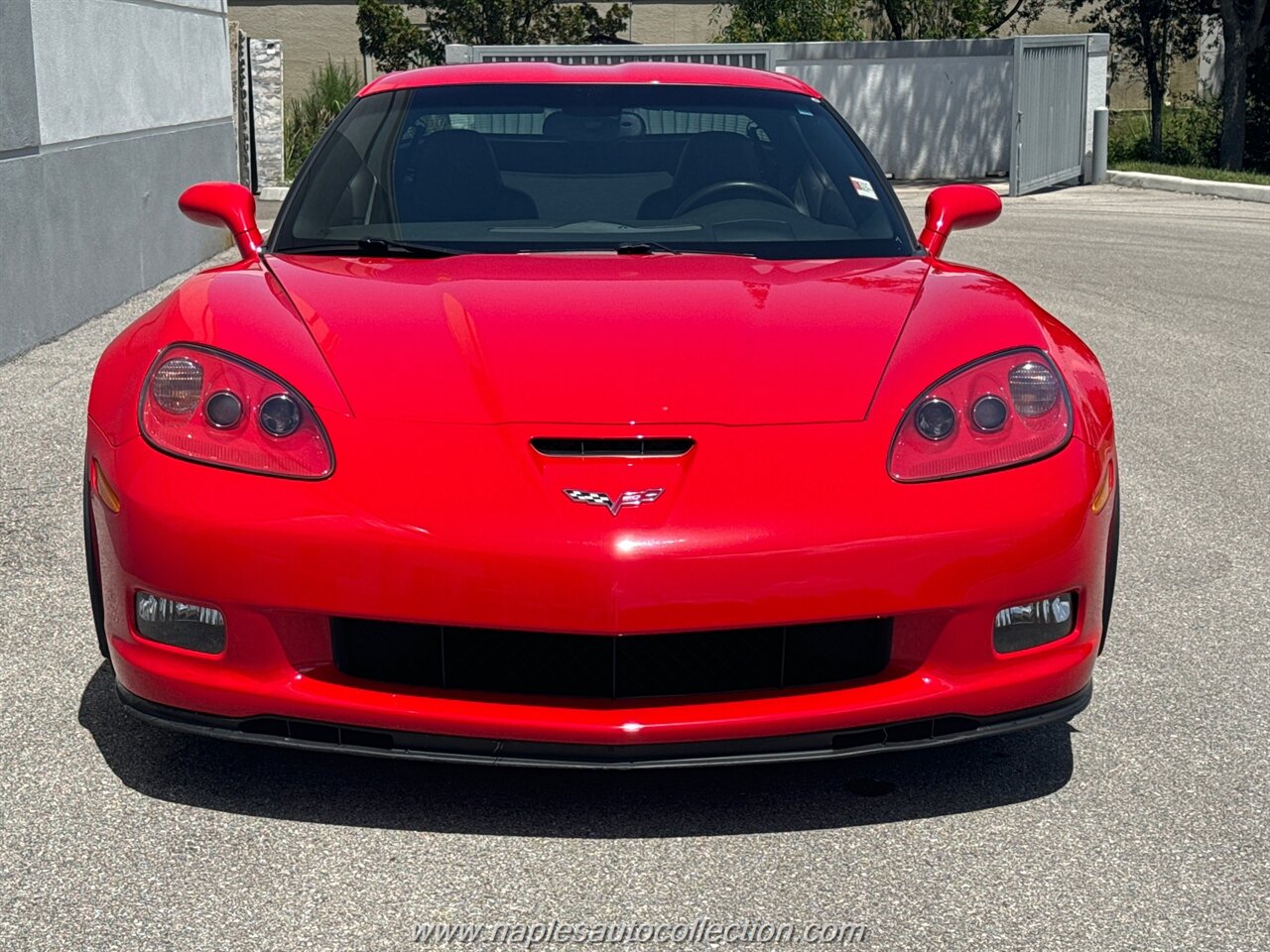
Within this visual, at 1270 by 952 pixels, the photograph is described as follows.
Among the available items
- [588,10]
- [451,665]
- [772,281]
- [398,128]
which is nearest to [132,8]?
[398,128]

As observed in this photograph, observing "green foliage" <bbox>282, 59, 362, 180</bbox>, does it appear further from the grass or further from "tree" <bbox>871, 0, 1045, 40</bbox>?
the grass

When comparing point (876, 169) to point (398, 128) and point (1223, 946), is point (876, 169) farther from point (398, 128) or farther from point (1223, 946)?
point (1223, 946)

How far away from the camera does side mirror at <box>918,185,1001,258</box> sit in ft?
15.5

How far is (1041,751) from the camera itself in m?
3.63

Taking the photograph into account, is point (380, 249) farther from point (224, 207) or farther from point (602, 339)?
point (602, 339)

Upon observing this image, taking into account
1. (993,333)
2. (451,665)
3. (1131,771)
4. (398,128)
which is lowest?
(1131,771)

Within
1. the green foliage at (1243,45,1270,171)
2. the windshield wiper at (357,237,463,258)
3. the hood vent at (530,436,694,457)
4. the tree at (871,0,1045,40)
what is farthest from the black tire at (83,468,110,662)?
the tree at (871,0,1045,40)

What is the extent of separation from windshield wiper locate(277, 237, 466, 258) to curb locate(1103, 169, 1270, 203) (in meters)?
16.0

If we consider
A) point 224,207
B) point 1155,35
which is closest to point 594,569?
point 224,207

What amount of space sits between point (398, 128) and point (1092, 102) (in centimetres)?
1912

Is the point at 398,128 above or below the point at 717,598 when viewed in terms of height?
above

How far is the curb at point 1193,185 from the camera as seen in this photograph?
18792 millimetres

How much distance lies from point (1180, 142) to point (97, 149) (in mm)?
21628

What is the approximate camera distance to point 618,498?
120 inches
